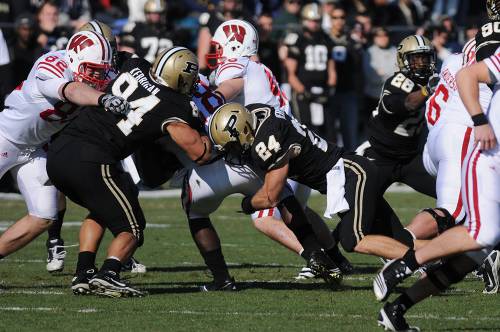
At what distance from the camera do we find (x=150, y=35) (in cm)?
1423

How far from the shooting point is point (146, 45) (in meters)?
14.2

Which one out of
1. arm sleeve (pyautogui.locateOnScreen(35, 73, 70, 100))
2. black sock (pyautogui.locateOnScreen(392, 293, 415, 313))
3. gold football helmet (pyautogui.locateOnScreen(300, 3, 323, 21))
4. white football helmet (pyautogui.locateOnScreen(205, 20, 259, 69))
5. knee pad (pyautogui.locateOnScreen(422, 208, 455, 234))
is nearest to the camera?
black sock (pyautogui.locateOnScreen(392, 293, 415, 313))

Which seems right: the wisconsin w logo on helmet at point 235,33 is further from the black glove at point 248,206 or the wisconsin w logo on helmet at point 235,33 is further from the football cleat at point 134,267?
the black glove at point 248,206

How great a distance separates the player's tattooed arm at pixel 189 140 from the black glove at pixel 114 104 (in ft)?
0.88

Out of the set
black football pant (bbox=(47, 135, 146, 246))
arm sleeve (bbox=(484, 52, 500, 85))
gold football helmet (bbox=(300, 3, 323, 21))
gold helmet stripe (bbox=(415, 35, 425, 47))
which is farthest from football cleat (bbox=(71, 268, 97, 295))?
gold football helmet (bbox=(300, 3, 323, 21))

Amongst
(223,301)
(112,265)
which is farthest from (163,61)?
(223,301)

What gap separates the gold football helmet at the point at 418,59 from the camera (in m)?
7.86

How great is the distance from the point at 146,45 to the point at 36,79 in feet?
21.5

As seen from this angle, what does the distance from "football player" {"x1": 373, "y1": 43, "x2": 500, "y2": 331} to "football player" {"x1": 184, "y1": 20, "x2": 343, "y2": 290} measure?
1736mm

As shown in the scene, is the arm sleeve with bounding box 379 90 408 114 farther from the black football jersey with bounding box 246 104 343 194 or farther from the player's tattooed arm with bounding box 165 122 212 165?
the player's tattooed arm with bounding box 165 122 212 165

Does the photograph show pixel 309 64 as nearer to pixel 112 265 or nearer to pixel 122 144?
pixel 122 144

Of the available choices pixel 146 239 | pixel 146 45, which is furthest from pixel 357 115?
pixel 146 239

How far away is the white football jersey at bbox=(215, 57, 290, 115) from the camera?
835cm

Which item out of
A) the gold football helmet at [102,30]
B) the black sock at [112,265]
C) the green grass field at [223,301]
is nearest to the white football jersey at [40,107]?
the gold football helmet at [102,30]
